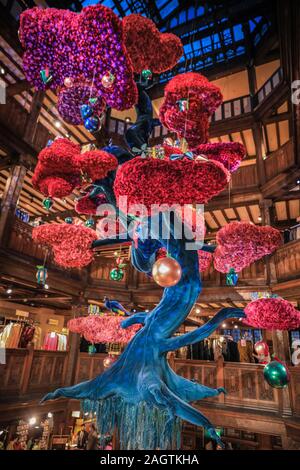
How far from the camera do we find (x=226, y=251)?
3.15 meters

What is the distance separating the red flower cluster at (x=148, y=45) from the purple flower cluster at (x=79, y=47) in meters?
0.36

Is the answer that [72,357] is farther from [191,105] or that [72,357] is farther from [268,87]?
[268,87]

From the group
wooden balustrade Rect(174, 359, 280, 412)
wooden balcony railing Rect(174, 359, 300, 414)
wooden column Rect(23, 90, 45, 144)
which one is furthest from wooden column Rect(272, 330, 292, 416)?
wooden column Rect(23, 90, 45, 144)

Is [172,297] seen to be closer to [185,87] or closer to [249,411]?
[185,87]

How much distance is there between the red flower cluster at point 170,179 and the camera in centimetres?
203

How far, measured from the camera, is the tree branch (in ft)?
8.52

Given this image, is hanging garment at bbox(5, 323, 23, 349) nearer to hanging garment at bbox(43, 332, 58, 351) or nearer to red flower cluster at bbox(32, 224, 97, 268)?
hanging garment at bbox(43, 332, 58, 351)

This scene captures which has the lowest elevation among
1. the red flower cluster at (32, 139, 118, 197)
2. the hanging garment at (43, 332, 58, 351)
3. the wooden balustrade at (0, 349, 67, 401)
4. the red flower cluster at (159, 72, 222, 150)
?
the wooden balustrade at (0, 349, 67, 401)

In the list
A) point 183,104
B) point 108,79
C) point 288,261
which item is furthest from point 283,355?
point 108,79

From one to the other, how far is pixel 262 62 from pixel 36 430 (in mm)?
15319

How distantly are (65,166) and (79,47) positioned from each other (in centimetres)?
106

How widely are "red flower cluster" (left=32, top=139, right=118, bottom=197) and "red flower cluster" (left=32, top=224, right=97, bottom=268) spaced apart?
0.39 metres
